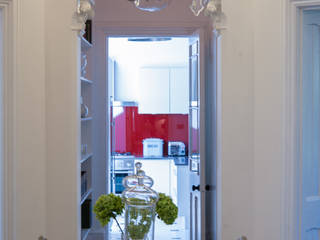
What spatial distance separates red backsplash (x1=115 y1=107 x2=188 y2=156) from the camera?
7367 millimetres

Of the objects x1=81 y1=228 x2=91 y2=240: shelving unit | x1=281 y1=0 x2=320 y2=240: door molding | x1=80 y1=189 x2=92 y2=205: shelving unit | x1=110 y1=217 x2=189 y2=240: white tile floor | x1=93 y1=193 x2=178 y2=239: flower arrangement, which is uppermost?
x1=281 y1=0 x2=320 y2=240: door molding

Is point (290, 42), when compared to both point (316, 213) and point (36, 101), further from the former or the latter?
point (36, 101)

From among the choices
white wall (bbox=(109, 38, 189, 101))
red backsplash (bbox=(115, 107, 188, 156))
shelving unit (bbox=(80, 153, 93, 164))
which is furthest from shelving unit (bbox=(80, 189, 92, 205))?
red backsplash (bbox=(115, 107, 188, 156))

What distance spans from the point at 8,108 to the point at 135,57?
502 centimetres

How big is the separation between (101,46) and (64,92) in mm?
1930

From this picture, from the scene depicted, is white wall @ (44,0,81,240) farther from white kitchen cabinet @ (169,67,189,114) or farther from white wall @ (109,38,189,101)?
white kitchen cabinet @ (169,67,189,114)

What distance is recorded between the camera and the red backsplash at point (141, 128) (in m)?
7.37

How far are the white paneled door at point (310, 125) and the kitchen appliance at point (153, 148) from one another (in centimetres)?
491

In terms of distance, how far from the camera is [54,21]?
7.20 feet

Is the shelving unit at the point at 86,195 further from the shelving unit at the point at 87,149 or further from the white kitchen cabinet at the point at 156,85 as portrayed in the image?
the white kitchen cabinet at the point at 156,85

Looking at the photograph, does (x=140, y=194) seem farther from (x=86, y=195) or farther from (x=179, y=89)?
(x=179, y=89)

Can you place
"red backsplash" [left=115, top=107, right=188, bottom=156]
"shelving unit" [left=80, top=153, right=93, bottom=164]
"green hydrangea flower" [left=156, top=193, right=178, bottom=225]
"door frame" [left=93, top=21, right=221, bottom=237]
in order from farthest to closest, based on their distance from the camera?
"red backsplash" [left=115, top=107, right=188, bottom=156], "door frame" [left=93, top=21, right=221, bottom=237], "shelving unit" [left=80, top=153, right=93, bottom=164], "green hydrangea flower" [left=156, top=193, right=178, bottom=225]

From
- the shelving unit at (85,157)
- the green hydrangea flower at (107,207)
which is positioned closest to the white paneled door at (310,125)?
the green hydrangea flower at (107,207)

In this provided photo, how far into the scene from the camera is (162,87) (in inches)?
277
